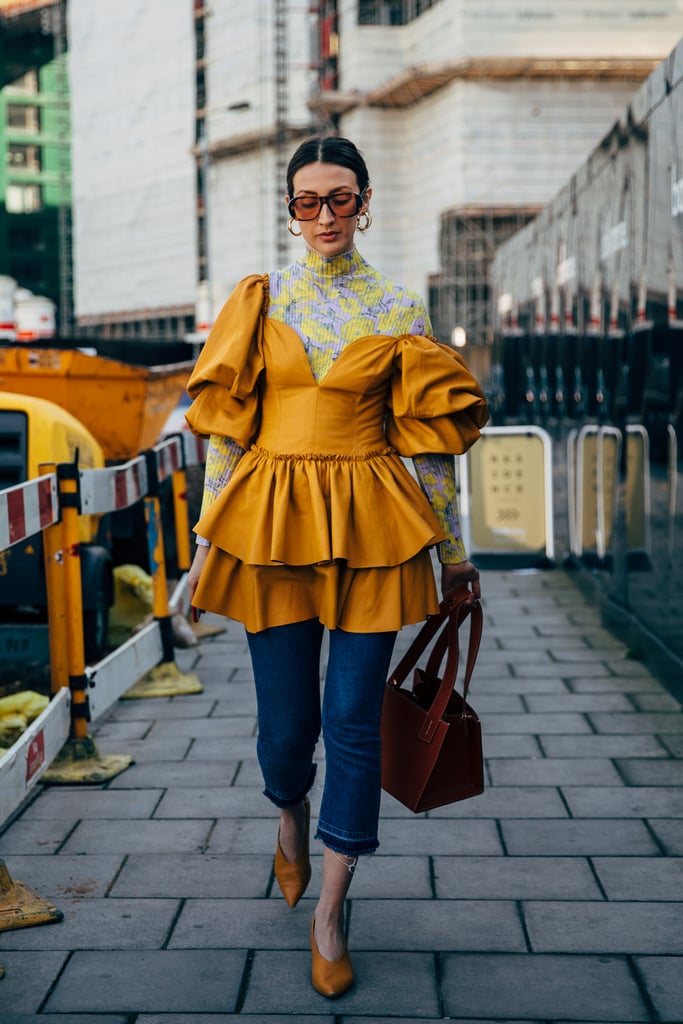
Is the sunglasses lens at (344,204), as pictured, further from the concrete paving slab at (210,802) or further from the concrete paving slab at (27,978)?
the concrete paving slab at (210,802)

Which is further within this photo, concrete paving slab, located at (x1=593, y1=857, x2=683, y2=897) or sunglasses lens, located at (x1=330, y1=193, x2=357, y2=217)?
concrete paving slab, located at (x1=593, y1=857, x2=683, y2=897)

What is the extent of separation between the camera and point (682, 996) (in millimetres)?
2660

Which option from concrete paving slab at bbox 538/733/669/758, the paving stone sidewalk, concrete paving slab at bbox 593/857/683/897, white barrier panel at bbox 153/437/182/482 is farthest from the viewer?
white barrier panel at bbox 153/437/182/482

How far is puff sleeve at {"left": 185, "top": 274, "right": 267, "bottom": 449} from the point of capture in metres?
2.75

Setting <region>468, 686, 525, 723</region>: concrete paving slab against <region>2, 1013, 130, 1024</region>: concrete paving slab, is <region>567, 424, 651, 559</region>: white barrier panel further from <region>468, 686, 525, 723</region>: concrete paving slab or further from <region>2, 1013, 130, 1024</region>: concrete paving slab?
<region>2, 1013, 130, 1024</region>: concrete paving slab

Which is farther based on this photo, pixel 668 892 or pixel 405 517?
pixel 668 892

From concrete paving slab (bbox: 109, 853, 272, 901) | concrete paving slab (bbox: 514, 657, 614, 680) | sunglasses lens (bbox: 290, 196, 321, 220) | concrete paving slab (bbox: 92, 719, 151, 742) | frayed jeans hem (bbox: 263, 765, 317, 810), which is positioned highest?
sunglasses lens (bbox: 290, 196, 321, 220)

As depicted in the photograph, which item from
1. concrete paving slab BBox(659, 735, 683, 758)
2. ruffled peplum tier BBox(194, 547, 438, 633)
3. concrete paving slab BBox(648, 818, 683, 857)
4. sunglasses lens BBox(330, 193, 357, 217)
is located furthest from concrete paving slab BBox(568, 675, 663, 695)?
sunglasses lens BBox(330, 193, 357, 217)

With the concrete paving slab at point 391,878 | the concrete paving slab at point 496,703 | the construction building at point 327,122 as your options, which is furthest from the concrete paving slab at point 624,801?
the construction building at point 327,122

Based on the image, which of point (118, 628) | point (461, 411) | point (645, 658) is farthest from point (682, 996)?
point (118, 628)

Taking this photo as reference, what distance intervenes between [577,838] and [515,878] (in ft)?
1.18

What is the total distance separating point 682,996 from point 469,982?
438mm

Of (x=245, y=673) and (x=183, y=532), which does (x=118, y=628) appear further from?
(x=245, y=673)

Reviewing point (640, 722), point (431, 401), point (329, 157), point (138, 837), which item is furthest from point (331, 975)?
point (640, 722)
